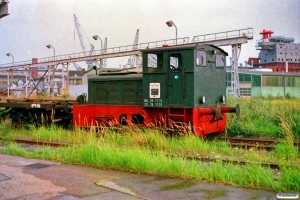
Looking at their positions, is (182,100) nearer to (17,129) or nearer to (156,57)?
(156,57)

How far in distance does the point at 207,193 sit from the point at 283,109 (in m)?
11.3

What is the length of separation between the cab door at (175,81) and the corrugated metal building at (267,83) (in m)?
36.7

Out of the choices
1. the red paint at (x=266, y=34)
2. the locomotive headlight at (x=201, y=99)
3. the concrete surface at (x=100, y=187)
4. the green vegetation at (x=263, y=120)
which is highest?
the red paint at (x=266, y=34)

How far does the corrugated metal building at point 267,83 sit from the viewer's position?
4738 cm

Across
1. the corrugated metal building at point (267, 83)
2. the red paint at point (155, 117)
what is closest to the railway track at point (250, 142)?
the red paint at point (155, 117)

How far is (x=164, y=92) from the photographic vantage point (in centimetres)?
1165

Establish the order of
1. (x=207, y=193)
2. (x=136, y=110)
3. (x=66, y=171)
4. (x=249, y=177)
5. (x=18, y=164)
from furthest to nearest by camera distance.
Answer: (x=136, y=110), (x=18, y=164), (x=66, y=171), (x=249, y=177), (x=207, y=193)

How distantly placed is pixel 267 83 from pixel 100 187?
44512 mm

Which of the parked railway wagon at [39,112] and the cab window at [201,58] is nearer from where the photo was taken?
the cab window at [201,58]

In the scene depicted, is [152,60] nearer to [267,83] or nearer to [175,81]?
[175,81]

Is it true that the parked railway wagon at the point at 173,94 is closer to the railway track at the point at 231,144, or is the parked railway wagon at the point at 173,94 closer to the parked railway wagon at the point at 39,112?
the railway track at the point at 231,144

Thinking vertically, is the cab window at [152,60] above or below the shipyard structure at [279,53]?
below

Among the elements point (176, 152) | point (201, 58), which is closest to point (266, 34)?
point (201, 58)

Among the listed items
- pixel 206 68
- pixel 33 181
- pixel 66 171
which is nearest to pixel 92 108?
pixel 206 68
